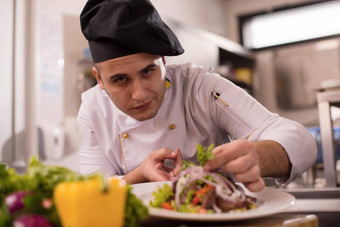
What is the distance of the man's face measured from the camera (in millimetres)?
1305

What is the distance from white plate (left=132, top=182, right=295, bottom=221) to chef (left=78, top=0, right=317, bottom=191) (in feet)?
0.17

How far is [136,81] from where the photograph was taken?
1.31 meters

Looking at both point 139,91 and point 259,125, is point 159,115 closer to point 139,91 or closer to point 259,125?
point 139,91

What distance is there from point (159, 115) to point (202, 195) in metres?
0.78

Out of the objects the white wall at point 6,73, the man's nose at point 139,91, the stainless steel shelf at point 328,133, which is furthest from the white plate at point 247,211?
the white wall at point 6,73

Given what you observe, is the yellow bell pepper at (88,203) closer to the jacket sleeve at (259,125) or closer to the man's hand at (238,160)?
the man's hand at (238,160)

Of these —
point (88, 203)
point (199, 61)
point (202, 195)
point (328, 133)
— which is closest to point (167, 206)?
point (202, 195)

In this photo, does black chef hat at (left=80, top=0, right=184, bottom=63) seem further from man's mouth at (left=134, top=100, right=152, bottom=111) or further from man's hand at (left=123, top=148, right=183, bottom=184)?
man's hand at (left=123, top=148, right=183, bottom=184)

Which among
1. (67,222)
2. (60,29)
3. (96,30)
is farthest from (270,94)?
(67,222)

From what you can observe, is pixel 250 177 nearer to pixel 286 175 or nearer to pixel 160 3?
pixel 286 175

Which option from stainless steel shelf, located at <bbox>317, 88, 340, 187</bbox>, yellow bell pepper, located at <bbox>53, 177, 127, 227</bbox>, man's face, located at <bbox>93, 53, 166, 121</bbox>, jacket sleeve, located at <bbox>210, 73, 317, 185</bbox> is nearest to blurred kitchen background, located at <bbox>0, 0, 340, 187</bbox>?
stainless steel shelf, located at <bbox>317, 88, 340, 187</bbox>

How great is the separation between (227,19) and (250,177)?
17.3 feet

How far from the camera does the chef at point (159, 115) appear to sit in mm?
1146

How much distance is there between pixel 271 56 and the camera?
537 cm
